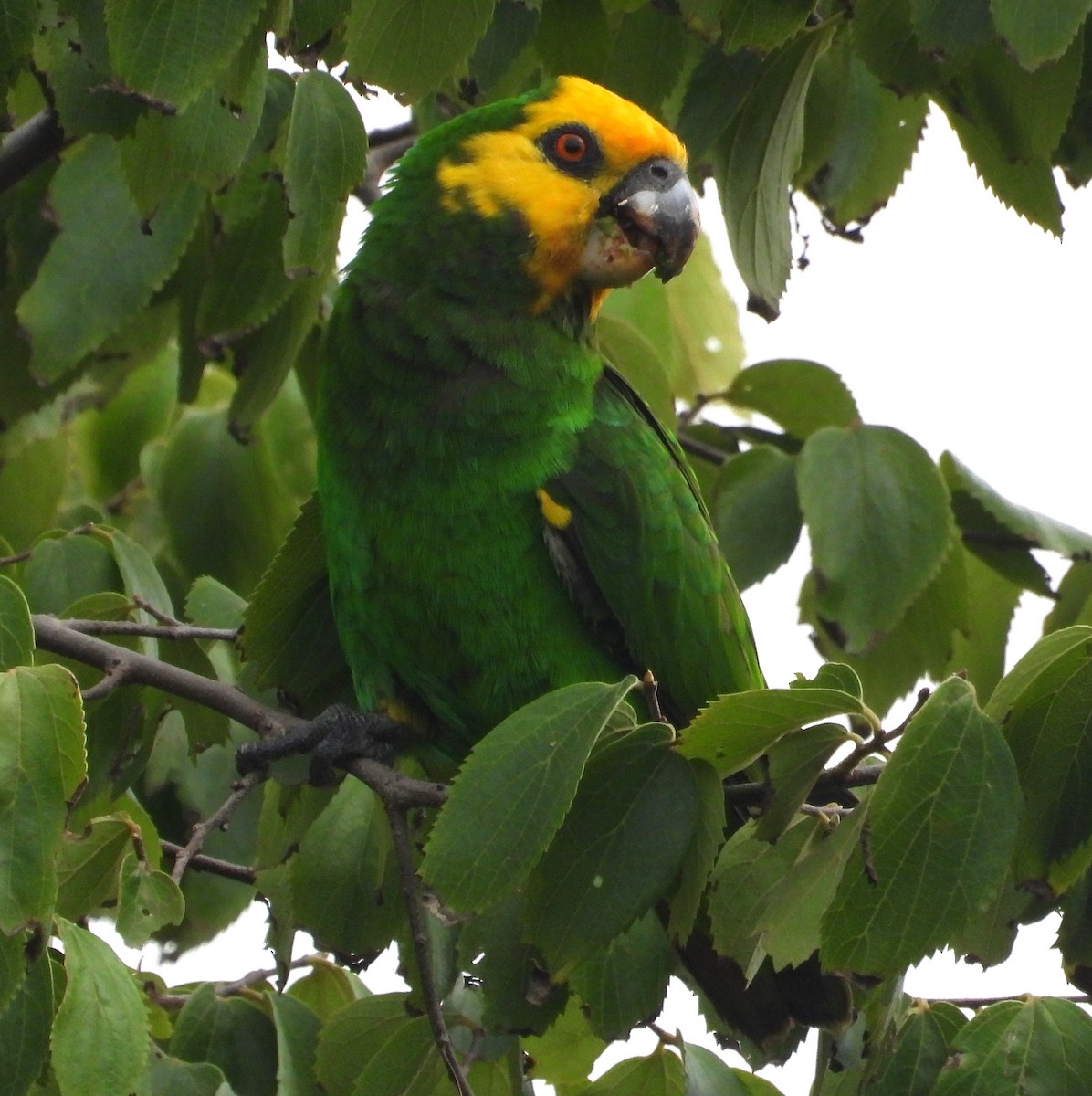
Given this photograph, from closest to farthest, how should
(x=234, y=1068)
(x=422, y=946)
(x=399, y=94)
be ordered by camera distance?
(x=399, y=94), (x=422, y=946), (x=234, y=1068)

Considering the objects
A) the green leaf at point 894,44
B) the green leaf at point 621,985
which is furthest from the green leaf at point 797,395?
the green leaf at point 621,985

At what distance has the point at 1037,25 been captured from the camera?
1.55 metres

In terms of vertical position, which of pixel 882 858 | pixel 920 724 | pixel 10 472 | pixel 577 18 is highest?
pixel 577 18

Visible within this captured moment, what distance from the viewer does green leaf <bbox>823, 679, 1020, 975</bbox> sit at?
1344mm

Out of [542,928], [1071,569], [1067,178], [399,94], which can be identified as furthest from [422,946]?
[1071,569]

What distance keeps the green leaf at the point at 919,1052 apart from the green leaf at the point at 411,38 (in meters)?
1.09

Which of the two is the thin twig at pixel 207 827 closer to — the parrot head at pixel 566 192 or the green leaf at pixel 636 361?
the parrot head at pixel 566 192

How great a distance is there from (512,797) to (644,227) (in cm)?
147

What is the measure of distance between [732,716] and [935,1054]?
0.43 meters

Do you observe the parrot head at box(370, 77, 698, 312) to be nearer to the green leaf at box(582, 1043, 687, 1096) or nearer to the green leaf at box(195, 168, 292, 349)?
the green leaf at box(195, 168, 292, 349)

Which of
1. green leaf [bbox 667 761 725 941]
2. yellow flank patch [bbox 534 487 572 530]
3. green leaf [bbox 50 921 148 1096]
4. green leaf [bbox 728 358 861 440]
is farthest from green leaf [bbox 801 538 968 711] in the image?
green leaf [bbox 50 921 148 1096]

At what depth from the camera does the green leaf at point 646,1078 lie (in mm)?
1786

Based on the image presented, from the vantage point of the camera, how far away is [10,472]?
301 cm

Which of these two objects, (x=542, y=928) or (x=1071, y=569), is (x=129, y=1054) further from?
(x=1071, y=569)
